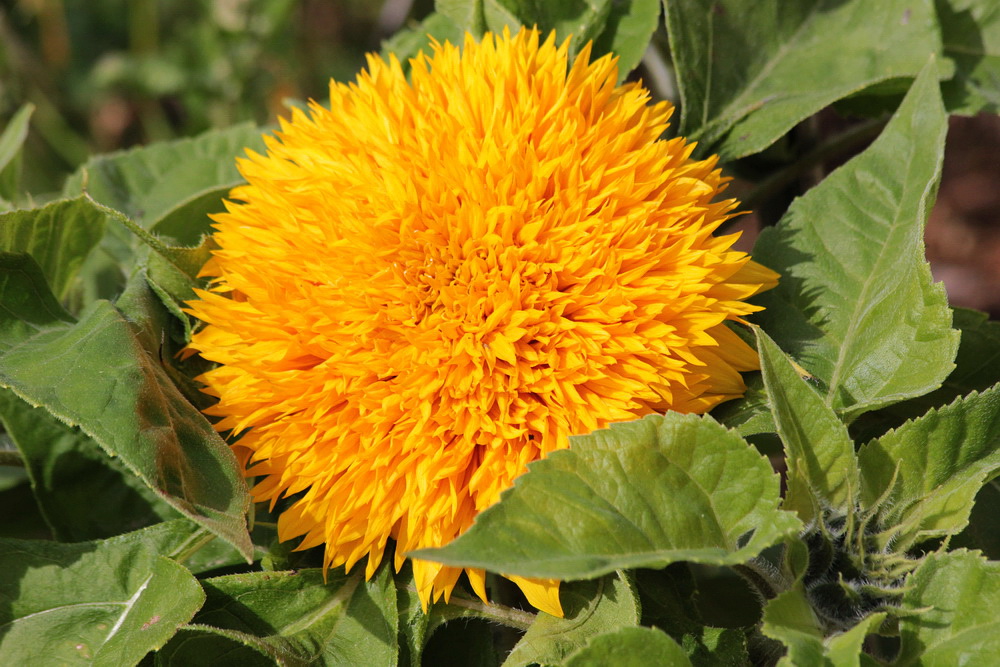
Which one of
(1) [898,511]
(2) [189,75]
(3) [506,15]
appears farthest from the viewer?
(2) [189,75]

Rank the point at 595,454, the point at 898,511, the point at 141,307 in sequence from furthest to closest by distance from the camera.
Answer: the point at 141,307
the point at 898,511
the point at 595,454

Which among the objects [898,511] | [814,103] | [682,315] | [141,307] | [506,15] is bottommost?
[898,511]

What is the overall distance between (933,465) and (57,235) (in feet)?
4.34

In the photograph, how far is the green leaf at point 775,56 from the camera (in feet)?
4.82

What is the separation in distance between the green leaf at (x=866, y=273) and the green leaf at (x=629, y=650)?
0.38 metres

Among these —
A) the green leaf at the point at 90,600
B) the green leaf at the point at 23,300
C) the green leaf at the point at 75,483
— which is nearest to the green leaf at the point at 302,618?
the green leaf at the point at 90,600

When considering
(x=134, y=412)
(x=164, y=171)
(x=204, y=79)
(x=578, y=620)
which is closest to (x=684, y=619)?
(x=578, y=620)

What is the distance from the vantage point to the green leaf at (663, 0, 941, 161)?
1.47 m

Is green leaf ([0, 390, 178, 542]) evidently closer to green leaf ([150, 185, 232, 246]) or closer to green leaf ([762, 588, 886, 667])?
green leaf ([150, 185, 232, 246])

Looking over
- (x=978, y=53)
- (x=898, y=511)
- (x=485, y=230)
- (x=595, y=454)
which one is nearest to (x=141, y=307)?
(x=485, y=230)

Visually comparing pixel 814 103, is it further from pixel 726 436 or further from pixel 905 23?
pixel 726 436

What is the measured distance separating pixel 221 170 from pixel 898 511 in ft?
4.81

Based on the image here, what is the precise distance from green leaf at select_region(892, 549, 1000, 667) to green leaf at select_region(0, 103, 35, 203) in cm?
172

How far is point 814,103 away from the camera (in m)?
1.45
